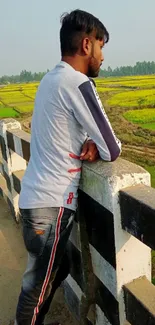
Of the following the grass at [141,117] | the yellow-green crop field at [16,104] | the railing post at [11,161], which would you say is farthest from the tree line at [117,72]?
the railing post at [11,161]

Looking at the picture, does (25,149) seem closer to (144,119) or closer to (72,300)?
(72,300)

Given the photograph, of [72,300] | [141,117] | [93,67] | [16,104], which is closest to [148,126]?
[141,117]

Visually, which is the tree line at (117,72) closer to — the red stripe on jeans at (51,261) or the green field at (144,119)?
the green field at (144,119)

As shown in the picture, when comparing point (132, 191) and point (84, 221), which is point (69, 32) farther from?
point (84, 221)

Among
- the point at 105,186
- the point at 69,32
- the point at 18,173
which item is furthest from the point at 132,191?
the point at 18,173

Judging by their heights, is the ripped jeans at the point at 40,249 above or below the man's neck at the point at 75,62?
below

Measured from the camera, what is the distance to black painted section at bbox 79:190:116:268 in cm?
163

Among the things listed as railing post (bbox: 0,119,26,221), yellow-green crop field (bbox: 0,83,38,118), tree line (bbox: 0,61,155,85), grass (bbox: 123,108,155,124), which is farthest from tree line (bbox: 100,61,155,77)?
railing post (bbox: 0,119,26,221)

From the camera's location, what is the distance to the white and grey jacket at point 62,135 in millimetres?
1604

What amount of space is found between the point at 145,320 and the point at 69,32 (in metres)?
1.32

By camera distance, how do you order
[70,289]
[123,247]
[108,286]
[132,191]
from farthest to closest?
[70,289]
[108,286]
[123,247]
[132,191]

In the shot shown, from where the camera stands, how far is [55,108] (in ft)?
5.52

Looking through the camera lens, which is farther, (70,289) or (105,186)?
(70,289)

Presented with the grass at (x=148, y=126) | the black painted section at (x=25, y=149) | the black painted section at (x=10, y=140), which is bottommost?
the grass at (x=148, y=126)
